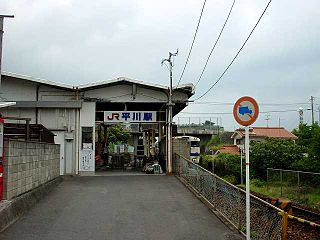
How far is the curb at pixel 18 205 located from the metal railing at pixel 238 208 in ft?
16.1

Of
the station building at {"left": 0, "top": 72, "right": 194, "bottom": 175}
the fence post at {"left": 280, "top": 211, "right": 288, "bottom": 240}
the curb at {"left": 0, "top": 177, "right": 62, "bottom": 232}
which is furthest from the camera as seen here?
the station building at {"left": 0, "top": 72, "right": 194, "bottom": 175}

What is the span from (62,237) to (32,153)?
14.1 feet

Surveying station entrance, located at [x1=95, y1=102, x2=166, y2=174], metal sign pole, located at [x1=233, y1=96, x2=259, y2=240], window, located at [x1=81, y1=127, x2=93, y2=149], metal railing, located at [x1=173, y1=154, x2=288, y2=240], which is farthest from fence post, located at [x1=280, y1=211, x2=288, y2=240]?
window, located at [x1=81, y1=127, x2=93, y2=149]

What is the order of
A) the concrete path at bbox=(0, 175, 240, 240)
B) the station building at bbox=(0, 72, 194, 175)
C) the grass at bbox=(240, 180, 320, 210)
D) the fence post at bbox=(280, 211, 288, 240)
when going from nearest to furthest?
the fence post at bbox=(280, 211, 288, 240), the concrete path at bbox=(0, 175, 240, 240), the grass at bbox=(240, 180, 320, 210), the station building at bbox=(0, 72, 194, 175)

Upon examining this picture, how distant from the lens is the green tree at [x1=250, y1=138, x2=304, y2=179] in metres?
27.2

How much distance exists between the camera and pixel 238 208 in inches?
305

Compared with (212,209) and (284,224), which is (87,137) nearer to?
(212,209)

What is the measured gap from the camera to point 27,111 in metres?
19.3

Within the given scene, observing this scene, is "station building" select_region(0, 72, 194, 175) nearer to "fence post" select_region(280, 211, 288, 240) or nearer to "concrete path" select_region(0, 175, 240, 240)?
"concrete path" select_region(0, 175, 240, 240)

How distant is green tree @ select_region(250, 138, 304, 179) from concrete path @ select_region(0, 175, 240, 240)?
15738 millimetres

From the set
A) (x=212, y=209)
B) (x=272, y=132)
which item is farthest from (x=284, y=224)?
(x=272, y=132)

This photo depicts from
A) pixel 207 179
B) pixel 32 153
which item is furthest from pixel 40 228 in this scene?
pixel 207 179

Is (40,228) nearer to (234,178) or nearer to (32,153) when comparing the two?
(32,153)

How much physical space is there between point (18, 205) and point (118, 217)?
242 centimetres
